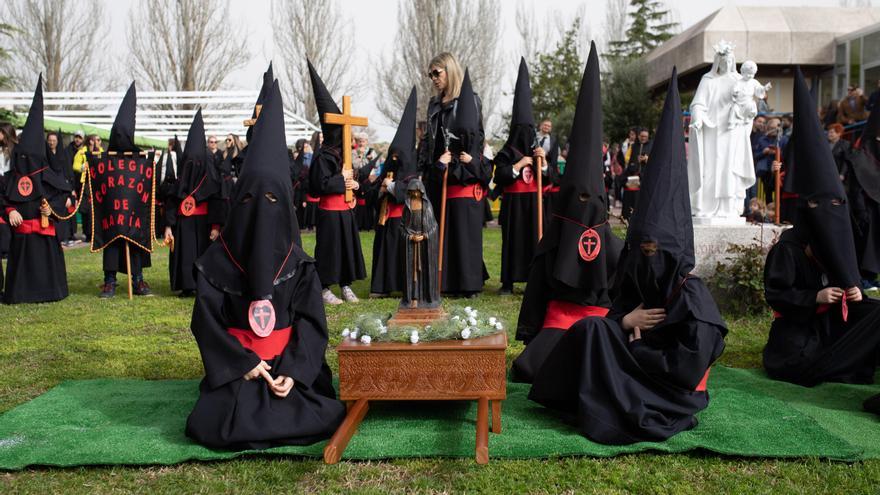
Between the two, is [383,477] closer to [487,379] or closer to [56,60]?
[487,379]

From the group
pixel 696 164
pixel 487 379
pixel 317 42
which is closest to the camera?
pixel 487 379

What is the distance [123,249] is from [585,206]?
7.35 m

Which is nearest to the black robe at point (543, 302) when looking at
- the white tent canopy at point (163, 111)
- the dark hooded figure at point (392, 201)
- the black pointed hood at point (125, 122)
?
the dark hooded figure at point (392, 201)

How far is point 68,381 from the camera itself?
22.0 ft

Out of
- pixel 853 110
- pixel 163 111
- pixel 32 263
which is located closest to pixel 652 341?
pixel 32 263

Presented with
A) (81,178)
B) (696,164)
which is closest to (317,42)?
(81,178)

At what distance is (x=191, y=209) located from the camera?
1121cm

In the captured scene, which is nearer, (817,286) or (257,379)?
(257,379)

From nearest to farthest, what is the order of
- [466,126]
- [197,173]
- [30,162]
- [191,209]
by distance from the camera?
[466,126] → [30,162] → [197,173] → [191,209]

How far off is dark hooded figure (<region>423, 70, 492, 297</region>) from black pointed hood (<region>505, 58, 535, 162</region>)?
0.47 meters

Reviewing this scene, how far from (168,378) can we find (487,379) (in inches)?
129

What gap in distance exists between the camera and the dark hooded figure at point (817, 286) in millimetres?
6352

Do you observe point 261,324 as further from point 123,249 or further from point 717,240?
point 123,249

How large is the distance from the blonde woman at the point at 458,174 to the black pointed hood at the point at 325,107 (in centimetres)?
112
